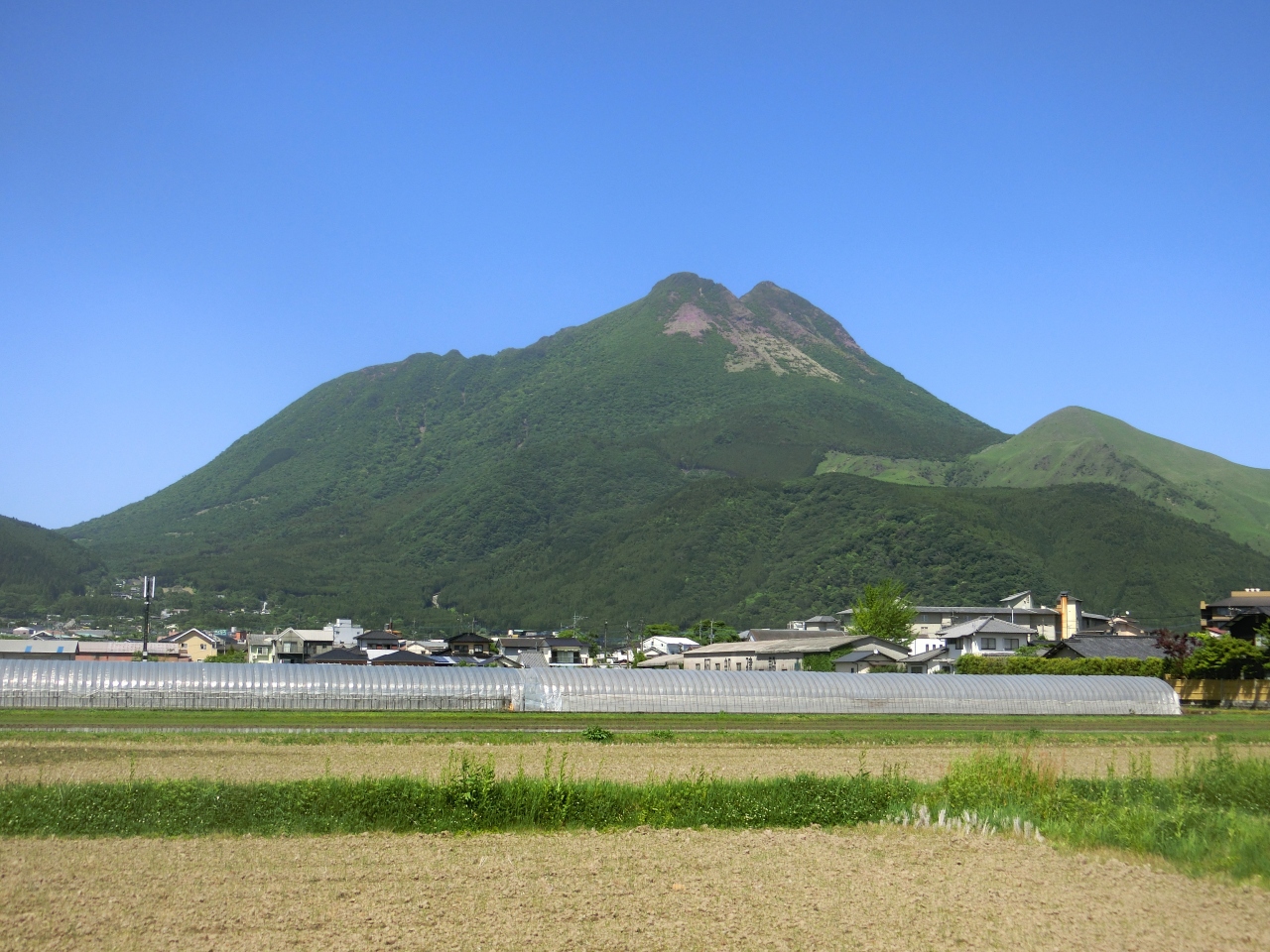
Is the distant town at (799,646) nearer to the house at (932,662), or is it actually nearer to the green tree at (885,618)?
the house at (932,662)

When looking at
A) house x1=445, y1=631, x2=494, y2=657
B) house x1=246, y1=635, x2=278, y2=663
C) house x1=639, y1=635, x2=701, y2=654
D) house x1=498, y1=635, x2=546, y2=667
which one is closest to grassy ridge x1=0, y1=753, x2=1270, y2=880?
house x1=445, y1=631, x2=494, y2=657

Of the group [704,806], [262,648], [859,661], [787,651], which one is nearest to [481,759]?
[704,806]

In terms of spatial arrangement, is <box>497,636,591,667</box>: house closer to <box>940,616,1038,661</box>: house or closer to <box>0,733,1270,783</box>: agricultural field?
<box>940,616,1038,661</box>: house

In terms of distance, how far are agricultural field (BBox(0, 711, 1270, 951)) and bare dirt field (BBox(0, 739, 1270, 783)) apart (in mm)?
217

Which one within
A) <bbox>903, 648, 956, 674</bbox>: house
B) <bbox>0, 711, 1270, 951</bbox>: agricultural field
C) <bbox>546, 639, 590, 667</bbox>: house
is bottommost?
<bbox>546, 639, 590, 667</bbox>: house

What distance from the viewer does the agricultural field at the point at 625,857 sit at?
10.9 m

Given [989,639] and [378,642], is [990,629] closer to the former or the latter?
[989,639]

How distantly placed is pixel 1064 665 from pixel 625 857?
4738 cm

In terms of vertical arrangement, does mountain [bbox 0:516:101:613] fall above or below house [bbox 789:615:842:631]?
above

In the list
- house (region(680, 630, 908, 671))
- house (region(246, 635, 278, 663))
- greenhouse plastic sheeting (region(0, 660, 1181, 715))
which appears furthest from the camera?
house (region(246, 635, 278, 663))

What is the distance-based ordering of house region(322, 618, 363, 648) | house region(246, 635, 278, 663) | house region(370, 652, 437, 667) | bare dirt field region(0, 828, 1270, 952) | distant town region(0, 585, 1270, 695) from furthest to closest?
house region(322, 618, 363, 648), house region(246, 635, 278, 663), house region(370, 652, 437, 667), distant town region(0, 585, 1270, 695), bare dirt field region(0, 828, 1270, 952)

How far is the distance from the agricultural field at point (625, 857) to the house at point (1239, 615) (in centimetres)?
3834

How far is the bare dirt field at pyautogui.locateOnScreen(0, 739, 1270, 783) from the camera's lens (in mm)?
20688

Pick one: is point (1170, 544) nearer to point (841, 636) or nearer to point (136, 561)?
point (841, 636)
